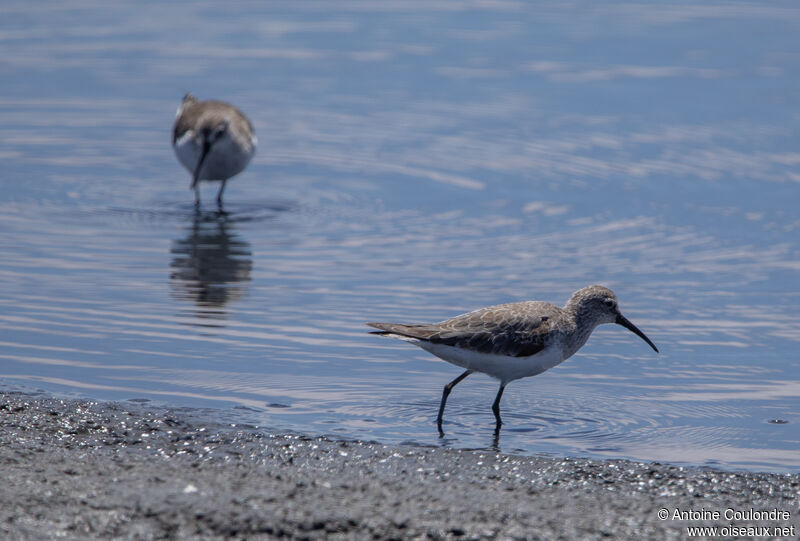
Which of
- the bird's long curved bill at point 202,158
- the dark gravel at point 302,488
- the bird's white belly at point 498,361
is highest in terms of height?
the bird's long curved bill at point 202,158

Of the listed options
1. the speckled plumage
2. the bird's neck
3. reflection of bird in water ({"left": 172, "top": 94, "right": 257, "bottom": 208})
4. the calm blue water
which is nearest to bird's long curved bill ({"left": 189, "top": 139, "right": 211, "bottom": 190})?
reflection of bird in water ({"left": 172, "top": 94, "right": 257, "bottom": 208})

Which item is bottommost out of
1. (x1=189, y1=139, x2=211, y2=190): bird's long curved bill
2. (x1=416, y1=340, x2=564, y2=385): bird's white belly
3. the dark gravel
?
the dark gravel

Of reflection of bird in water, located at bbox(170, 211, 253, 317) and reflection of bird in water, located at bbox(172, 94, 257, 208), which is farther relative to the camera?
reflection of bird in water, located at bbox(172, 94, 257, 208)

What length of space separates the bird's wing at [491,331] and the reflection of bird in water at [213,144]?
8088 mm

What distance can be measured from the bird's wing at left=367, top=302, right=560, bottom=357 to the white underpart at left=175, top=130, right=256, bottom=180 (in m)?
8.10

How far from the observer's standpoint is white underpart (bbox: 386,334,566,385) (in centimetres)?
863

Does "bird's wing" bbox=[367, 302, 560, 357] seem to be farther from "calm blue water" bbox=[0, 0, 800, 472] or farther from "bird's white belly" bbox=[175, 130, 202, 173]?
"bird's white belly" bbox=[175, 130, 202, 173]

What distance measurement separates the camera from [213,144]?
16312 mm

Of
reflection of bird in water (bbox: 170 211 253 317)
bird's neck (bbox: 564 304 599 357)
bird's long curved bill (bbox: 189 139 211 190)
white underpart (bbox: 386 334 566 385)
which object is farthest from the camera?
bird's long curved bill (bbox: 189 139 211 190)

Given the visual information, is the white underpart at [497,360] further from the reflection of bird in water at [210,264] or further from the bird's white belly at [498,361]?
the reflection of bird in water at [210,264]

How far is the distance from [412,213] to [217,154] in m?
2.86

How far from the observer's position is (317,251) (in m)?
13.8

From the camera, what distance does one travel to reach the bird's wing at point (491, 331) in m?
8.64

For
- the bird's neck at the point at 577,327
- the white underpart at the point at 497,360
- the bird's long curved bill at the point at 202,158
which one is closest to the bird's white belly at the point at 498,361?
the white underpart at the point at 497,360
